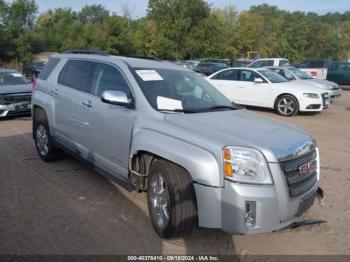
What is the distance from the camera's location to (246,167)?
318 centimetres

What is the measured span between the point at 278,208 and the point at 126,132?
1.80 meters

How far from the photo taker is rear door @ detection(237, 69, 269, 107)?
40.8ft

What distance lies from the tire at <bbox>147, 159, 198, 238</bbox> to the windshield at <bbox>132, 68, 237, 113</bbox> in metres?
0.75

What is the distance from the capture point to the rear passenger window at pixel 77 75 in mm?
5051

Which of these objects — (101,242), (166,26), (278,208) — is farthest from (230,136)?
(166,26)

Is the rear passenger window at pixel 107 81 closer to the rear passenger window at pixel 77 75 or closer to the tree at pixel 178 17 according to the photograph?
the rear passenger window at pixel 77 75

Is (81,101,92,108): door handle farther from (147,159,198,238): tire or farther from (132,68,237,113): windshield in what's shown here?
Answer: (147,159,198,238): tire

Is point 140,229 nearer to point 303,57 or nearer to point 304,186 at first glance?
point 304,186

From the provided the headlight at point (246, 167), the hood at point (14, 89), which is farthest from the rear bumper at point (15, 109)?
the headlight at point (246, 167)

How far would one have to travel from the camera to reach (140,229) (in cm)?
392

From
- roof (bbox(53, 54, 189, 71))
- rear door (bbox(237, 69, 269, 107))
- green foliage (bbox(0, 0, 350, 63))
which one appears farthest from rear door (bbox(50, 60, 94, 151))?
green foliage (bbox(0, 0, 350, 63))

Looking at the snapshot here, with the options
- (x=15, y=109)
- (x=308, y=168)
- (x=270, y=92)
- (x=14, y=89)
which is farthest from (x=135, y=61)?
(x=270, y=92)

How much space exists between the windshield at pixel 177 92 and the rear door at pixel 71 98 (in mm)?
1013

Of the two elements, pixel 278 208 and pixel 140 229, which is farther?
pixel 140 229
